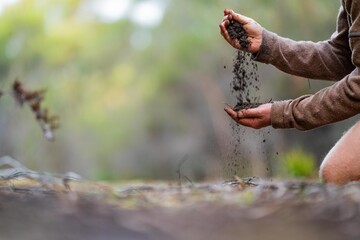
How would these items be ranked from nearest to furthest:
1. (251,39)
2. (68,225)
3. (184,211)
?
(68,225), (184,211), (251,39)

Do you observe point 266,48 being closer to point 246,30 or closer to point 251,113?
point 246,30

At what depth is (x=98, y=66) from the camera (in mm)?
23219

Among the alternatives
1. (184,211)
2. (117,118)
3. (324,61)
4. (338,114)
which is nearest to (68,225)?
(184,211)

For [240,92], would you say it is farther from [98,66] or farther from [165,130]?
[98,66]

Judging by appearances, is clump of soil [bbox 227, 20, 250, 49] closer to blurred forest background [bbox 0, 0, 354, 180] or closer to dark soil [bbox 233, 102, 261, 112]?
dark soil [bbox 233, 102, 261, 112]

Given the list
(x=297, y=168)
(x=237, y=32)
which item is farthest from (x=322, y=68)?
(x=297, y=168)

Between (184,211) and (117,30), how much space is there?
→ 22637 millimetres

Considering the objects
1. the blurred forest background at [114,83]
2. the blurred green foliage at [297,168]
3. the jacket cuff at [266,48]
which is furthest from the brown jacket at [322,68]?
the blurred forest background at [114,83]

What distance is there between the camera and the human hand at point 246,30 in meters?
2.09

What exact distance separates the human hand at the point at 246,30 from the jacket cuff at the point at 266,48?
0.6 inches

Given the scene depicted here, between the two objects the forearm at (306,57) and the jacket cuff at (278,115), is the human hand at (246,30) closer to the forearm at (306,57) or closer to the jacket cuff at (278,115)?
the forearm at (306,57)

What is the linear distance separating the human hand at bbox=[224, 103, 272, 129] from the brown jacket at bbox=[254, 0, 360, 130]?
0.9 inches

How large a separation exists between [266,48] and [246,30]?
0.10m

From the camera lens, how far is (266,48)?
7.07 feet
